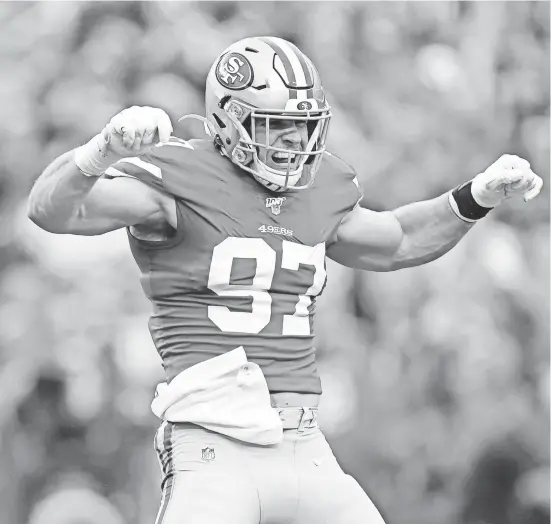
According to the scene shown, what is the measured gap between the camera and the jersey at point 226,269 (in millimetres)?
1881

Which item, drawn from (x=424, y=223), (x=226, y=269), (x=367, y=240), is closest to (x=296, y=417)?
(x=226, y=269)

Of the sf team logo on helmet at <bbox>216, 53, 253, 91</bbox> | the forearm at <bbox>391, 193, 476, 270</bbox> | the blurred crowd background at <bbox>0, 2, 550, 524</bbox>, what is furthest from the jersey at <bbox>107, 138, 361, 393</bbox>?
the blurred crowd background at <bbox>0, 2, 550, 524</bbox>

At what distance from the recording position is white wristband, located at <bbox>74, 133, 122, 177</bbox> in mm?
1666

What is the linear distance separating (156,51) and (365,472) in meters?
1.08

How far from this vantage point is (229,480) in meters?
1.80

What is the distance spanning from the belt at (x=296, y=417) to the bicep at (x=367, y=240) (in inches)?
12.9

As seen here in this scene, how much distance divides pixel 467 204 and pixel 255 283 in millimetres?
467

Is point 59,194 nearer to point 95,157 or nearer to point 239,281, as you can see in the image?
point 95,157

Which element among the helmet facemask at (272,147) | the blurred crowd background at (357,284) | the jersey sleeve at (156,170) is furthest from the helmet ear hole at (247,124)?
the blurred crowd background at (357,284)

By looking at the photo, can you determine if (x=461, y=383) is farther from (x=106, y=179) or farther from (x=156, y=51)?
(x=106, y=179)

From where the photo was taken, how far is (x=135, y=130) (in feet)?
5.36

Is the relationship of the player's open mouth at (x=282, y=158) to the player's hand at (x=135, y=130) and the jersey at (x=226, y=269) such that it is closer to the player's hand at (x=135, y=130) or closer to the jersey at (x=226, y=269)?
the jersey at (x=226, y=269)

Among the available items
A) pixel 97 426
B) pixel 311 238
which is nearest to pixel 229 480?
pixel 311 238

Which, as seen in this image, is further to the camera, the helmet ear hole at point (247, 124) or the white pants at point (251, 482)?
the helmet ear hole at point (247, 124)
